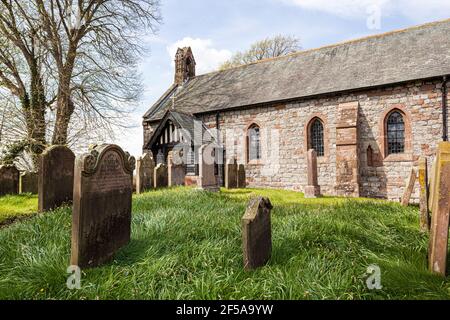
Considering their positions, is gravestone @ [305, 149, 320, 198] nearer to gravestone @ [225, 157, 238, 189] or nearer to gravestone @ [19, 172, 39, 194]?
gravestone @ [225, 157, 238, 189]

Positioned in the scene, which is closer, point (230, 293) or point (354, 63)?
point (230, 293)

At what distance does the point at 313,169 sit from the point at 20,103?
47.6 feet

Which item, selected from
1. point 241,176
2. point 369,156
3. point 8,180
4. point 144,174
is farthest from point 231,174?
point 8,180

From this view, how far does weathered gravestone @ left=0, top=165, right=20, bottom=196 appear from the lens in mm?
10016

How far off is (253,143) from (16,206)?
11676 mm

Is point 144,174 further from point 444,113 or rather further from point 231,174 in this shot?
point 444,113

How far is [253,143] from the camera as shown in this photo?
16516mm

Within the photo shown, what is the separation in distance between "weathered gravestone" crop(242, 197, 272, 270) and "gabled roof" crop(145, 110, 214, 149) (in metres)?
12.1

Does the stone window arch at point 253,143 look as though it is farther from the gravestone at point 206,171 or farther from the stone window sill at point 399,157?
the stone window sill at point 399,157

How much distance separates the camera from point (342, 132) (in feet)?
42.9

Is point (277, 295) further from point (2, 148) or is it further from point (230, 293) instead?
point (2, 148)

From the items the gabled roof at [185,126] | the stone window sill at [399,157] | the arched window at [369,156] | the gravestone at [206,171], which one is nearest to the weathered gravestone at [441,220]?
the gravestone at [206,171]

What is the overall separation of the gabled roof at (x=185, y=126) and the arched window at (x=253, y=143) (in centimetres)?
238

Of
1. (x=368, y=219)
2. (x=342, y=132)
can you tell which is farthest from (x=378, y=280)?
(x=342, y=132)
